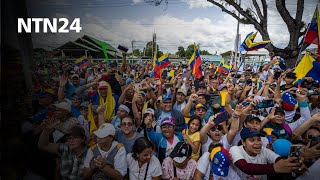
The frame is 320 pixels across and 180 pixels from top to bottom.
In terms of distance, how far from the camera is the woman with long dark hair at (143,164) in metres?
2.43

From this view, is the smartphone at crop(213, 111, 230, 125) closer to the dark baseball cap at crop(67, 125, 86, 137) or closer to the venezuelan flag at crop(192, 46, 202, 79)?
the dark baseball cap at crop(67, 125, 86, 137)

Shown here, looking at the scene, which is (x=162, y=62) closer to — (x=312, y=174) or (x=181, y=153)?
(x=181, y=153)

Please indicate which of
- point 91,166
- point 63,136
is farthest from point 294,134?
point 63,136

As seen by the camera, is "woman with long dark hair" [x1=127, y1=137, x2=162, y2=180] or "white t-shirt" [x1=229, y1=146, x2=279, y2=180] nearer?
"white t-shirt" [x1=229, y1=146, x2=279, y2=180]

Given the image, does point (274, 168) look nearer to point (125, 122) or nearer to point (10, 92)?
point (125, 122)

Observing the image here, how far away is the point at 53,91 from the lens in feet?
13.9

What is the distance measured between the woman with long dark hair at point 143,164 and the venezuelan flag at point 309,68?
145 inches

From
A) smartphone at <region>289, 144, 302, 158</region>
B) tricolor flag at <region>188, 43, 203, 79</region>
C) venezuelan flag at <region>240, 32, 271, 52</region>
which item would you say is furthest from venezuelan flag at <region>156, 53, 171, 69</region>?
smartphone at <region>289, 144, 302, 158</region>

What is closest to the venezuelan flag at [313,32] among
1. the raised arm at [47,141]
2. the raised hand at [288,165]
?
the raised hand at [288,165]

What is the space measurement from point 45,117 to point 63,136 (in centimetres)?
32

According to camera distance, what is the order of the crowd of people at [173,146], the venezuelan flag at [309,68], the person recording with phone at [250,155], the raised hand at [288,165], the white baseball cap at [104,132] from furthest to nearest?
the venezuelan flag at [309,68] < the white baseball cap at [104,132] < the crowd of people at [173,146] < the person recording with phone at [250,155] < the raised hand at [288,165]

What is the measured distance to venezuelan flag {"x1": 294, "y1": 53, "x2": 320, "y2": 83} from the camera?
4.41 m

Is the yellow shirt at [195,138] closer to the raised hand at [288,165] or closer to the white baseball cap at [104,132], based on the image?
the white baseball cap at [104,132]

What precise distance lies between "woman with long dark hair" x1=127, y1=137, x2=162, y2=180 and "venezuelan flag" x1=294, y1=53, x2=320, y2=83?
369cm
